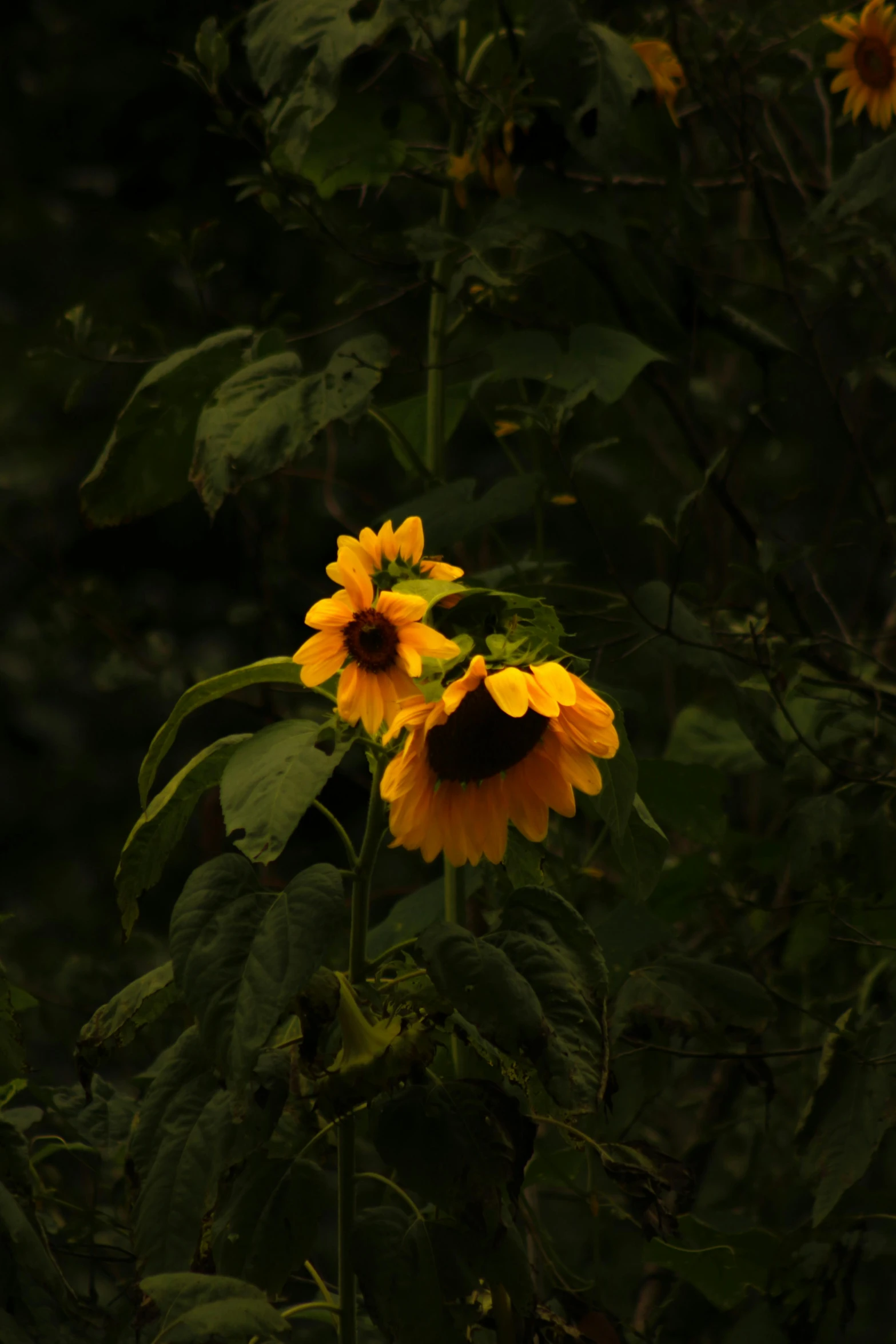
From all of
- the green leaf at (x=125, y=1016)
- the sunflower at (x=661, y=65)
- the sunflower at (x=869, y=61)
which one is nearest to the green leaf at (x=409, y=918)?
the green leaf at (x=125, y=1016)

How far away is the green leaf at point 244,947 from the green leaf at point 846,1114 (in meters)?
0.41

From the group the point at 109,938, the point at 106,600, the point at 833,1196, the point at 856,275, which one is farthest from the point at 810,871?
the point at 109,938

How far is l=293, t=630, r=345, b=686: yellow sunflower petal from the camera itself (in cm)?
64

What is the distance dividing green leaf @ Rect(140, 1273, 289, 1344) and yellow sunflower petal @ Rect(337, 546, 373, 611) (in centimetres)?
32

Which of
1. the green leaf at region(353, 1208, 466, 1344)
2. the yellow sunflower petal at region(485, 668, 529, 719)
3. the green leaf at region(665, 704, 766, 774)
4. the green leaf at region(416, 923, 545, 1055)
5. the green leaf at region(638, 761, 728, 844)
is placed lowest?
the green leaf at region(665, 704, 766, 774)

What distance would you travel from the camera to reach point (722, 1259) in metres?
0.92

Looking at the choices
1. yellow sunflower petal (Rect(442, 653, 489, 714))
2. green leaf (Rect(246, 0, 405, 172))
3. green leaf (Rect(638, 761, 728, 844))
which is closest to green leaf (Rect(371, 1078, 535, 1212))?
yellow sunflower petal (Rect(442, 653, 489, 714))

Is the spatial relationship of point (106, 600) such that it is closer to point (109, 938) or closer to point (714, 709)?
point (109, 938)

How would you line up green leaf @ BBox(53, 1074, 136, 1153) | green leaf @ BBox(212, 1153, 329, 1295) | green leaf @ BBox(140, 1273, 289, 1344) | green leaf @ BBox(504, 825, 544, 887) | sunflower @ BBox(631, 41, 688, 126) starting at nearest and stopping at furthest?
green leaf @ BBox(140, 1273, 289, 1344) → green leaf @ BBox(212, 1153, 329, 1295) → green leaf @ BBox(504, 825, 544, 887) → green leaf @ BBox(53, 1074, 136, 1153) → sunflower @ BBox(631, 41, 688, 126)

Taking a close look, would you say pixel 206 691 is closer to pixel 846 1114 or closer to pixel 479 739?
pixel 479 739

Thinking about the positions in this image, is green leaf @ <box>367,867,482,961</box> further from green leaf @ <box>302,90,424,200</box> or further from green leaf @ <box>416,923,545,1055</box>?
green leaf @ <box>302,90,424,200</box>

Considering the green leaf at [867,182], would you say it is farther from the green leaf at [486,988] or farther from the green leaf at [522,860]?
the green leaf at [486,988]

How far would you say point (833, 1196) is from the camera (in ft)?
2.69

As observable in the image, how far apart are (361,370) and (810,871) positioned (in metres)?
0.49
